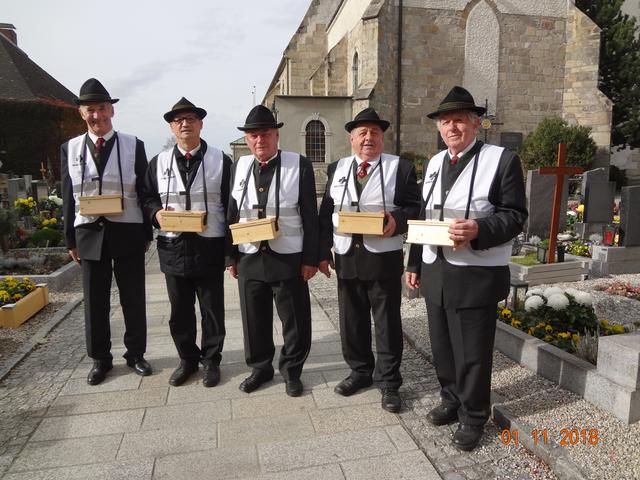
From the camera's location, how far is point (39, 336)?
4984mm

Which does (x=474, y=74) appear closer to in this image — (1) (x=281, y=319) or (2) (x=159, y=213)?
(1) (x=281, y=319)

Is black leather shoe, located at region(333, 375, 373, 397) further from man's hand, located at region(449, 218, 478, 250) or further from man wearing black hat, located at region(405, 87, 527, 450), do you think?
man's hand, located at region(449, 218, 478, 250)

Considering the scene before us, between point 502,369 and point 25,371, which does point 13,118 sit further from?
point 502,369

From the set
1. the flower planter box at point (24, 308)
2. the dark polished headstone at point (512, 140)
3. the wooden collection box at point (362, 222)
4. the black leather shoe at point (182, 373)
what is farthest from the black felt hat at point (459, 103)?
the dark polished headstone at point (512, 140)

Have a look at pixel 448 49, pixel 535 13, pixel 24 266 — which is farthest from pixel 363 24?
pixel 24 266

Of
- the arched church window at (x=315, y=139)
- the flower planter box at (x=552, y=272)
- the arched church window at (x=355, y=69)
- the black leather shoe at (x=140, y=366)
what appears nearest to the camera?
the black leather shoe at (x=140, y=366)

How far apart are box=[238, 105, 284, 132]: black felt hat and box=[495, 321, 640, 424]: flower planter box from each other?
2.84 m

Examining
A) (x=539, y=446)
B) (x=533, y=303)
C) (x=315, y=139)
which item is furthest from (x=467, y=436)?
(x=315, y=139)

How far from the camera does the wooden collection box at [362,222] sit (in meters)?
3.14

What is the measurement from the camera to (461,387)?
296 cm

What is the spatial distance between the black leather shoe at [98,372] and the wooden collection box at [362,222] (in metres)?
2.46

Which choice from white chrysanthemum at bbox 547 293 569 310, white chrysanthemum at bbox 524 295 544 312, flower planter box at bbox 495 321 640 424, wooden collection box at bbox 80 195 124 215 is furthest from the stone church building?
wooden collection box at bbox 80 195 124 215

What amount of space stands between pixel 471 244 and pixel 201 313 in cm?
226

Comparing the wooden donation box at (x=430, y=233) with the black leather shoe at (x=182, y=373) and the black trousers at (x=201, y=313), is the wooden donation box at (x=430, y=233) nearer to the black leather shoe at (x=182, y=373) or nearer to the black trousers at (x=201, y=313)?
the black trousers at (x=201, y=313)
